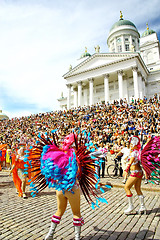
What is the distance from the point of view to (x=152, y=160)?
3.97m

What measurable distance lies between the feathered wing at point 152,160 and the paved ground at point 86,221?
0.55m

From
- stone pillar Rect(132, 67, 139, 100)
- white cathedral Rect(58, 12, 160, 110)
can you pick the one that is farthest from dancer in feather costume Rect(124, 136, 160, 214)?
white cathedral Rect(58, 12, 160, 110)

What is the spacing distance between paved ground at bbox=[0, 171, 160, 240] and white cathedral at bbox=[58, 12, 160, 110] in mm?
31184

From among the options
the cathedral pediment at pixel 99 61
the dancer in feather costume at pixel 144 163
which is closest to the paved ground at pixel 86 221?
the dancer in feather costume at pixel 144 163

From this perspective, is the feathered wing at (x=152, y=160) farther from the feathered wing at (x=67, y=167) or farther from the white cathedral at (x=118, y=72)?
the white cathedral at (x=118, y=72)

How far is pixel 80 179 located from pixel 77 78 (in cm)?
4049

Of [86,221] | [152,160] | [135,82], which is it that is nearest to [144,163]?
[152,160]

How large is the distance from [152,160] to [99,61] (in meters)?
37.8

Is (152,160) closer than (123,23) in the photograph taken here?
Yes

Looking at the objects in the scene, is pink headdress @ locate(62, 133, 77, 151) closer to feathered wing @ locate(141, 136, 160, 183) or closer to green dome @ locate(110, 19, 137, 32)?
feathered wing @ locate(141, 136, 160, 183)

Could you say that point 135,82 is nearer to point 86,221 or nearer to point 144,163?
point 144,163

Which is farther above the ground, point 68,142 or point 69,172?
point 68,142

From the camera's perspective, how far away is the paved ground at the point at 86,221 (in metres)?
3.16

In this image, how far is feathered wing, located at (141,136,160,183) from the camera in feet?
12.6
